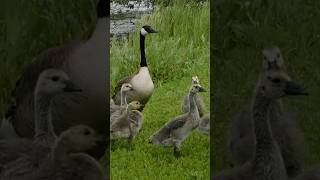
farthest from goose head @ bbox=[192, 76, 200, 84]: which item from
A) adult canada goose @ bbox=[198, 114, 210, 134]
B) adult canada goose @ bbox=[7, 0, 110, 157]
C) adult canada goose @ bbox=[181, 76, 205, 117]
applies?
adult canada goose @ bbox=[7, 0, 110, 157]

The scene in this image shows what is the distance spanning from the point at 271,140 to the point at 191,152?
0.44 m

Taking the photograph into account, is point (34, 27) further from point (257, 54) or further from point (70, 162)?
point (257, 54)

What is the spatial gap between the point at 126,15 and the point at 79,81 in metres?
0.40

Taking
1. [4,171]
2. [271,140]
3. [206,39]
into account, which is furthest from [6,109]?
[271,140]

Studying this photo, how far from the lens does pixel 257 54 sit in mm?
3463

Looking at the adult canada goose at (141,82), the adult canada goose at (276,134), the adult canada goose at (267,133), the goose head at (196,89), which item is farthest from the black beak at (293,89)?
the adult canada goose at (141,82)

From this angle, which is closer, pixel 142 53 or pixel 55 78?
pixel 55 78

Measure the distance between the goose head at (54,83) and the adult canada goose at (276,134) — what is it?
0.77m

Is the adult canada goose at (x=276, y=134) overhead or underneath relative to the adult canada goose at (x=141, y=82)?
underneath

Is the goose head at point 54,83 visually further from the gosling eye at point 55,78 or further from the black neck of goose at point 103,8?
the black neck of goose at point 103,8

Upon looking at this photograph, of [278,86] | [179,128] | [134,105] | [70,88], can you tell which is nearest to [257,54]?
[278,86]

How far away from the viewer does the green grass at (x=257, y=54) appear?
344 centimetres

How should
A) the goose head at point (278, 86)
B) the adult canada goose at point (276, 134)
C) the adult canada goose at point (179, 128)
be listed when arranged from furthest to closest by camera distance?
the adult canada goose at point (179, 128)
the adult canada goose at point (276, 134)
the goose head at point (278, 86)

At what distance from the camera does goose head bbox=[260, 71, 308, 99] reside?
10.6ft
